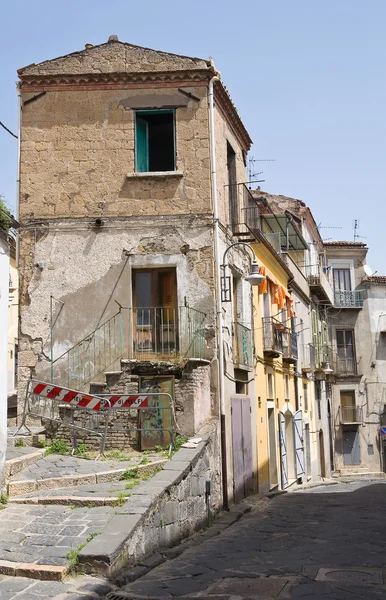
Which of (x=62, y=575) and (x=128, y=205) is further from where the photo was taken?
(x=128, y=205)

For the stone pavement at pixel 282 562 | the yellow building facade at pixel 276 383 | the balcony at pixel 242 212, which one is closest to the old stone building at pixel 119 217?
the balcony at pixel 242 212

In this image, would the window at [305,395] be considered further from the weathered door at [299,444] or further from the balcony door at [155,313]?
the balcony door at [155,313]

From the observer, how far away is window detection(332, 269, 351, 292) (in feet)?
133

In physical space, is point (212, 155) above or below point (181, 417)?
above

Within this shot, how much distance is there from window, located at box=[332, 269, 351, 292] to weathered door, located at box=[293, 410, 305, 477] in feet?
54.3

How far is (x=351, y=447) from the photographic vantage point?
38.0m

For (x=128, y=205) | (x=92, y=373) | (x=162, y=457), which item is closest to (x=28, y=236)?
(x=128, y=205)

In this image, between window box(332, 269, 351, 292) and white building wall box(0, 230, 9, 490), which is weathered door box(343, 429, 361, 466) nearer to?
window box(332, 269, 351, 292)

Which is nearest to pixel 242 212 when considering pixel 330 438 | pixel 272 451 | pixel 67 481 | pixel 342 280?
pixel 272 451

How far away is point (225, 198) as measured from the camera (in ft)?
50.0

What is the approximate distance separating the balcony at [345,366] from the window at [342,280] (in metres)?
3.97

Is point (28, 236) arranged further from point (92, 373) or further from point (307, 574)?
point (307, 574)

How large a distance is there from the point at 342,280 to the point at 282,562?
3289 centimetres

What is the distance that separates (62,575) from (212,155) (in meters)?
9.34
